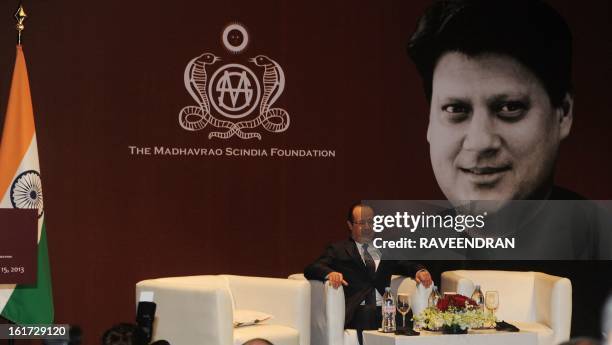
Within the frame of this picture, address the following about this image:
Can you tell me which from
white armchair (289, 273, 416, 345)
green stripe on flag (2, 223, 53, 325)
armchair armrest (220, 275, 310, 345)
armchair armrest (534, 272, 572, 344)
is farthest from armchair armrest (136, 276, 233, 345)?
armchair armrest (534, 272, 572, 344)

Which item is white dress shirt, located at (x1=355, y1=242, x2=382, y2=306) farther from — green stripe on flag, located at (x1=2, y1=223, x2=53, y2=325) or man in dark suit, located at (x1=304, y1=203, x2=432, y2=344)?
green stripe on flag, located at (x1=2, y1=223, x2=53, y2=325)

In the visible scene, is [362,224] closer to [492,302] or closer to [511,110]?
[492,302]

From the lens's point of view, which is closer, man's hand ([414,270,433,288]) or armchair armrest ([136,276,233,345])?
armchair armrest ([136,276,233,345])

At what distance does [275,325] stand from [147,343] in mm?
3150

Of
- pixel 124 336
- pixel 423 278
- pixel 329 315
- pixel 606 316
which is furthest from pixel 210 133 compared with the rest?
pixel 124 336

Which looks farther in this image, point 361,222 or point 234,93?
point 234,93

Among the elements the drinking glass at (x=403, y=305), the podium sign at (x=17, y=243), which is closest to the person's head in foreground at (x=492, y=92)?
the drinking glass at (x=403, y=305)

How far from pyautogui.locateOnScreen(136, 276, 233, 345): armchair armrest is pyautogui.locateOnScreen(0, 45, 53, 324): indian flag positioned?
2.01 feet

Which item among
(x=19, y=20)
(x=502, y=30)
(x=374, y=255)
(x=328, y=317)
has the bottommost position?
(x=328, y=317)

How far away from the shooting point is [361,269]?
22.0ft

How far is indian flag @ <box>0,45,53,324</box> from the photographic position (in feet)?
20.2

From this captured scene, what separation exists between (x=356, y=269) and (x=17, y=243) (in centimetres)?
216

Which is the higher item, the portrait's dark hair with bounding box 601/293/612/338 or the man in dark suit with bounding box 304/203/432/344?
the man in dark suit with bounding box 304/203/432/344

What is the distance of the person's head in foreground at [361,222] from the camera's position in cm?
672
